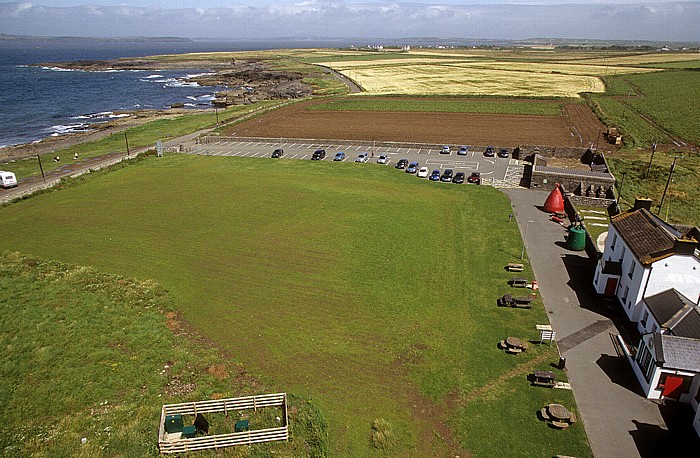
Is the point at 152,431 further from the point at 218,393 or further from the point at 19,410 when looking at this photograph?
the point at 19,410

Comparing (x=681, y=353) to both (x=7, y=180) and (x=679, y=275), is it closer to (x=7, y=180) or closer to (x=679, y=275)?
(x=679, y=275)

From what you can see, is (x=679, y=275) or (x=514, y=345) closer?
(x=514, y=345)

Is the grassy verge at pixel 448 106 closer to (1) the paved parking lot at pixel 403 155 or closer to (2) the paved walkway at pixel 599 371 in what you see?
(1) the paved parking lot at pixel 403 155

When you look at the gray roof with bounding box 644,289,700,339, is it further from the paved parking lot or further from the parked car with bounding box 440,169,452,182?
the parked car with bounding box 440,169,452,182

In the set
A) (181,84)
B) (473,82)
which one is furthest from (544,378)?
(181,84)

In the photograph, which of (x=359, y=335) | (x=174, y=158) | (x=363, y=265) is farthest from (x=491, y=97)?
(x=359, y=335)

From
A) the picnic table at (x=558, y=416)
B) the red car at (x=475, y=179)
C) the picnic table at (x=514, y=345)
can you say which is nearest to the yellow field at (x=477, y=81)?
the red car at (x=475, y=179)

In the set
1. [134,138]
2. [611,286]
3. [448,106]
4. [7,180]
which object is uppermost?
[448,106]

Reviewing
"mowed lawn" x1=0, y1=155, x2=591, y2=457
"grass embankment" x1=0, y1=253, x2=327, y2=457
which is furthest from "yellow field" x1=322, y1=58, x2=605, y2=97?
"grass embankment" x1=0, y1=253, x2=327, y2=457

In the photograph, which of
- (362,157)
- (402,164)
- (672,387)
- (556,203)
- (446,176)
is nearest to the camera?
(672,387)
